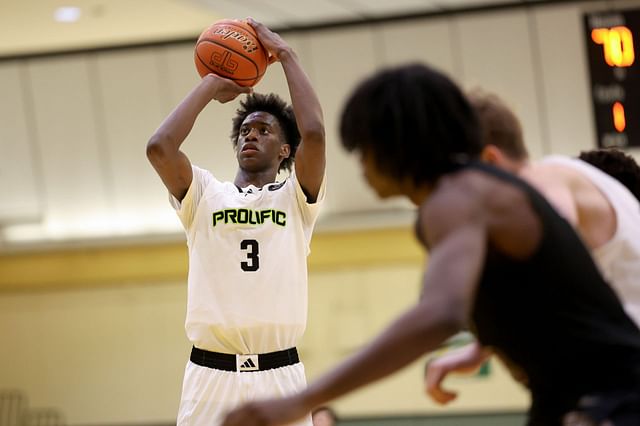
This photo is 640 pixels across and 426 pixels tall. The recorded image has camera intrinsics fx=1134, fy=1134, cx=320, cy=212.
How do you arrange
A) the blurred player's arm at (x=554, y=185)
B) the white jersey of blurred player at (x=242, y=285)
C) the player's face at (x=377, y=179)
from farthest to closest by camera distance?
the white jersey of blurred player at (x=242, y=285)
the blurred player's arm at (x=554, y=185)
the player's face at (x=377, y=179)

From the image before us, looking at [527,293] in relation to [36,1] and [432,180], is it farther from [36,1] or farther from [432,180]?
[36,1]

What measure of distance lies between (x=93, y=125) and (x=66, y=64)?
828 millimetres

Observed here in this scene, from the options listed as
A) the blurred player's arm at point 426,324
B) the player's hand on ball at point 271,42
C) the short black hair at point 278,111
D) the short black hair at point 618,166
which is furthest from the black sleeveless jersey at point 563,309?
the short black hair at point 278,111

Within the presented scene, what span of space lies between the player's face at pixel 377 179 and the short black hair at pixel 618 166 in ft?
5.48

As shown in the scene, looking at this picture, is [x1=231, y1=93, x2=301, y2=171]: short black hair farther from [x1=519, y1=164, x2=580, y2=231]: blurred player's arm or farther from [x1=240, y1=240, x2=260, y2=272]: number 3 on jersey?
[x1=519, y1=164, x2=580, y2=231]: blurred player's arm

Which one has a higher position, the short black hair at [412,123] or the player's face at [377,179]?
the short black hair at [412,123]

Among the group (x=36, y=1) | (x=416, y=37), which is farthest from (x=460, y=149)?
(x=416, y=37)

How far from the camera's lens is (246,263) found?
16.9 feet

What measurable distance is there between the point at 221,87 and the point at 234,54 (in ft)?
0.60

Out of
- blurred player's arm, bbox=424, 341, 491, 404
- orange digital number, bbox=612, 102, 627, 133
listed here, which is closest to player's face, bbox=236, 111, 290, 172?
blurred player's arm, bbox=424, 341, 491, 404

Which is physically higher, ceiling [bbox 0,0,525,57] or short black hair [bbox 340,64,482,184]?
ceiling [bbox 0,0,525,57]

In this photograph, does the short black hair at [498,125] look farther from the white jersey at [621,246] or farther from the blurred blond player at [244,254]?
the blurred blond player at [244,254]

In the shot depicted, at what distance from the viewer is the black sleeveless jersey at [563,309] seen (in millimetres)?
2559

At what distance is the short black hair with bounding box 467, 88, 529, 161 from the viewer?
3238 mm
